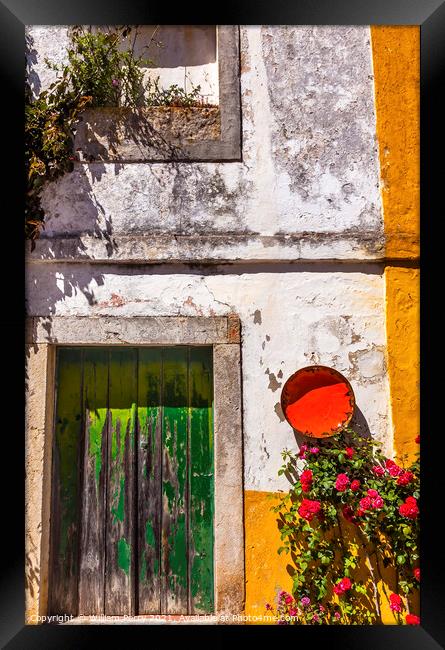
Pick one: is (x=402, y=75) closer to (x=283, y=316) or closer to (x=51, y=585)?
(x=283, y=316)

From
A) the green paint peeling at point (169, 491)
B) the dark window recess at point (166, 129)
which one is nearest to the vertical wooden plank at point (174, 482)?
A: the green paint peeling at point (169, 491)

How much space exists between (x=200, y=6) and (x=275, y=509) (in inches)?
101

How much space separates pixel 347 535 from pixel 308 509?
0.40m

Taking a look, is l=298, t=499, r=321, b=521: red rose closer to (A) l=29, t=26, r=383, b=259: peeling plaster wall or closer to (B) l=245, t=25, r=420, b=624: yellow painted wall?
(B) l=245, t=25, r=420, b=624: yellow painted wall

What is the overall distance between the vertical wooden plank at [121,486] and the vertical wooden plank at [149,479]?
0.15ft

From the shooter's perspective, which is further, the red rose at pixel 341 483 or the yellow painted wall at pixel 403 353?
the yellow painted wall at pixel 403 353

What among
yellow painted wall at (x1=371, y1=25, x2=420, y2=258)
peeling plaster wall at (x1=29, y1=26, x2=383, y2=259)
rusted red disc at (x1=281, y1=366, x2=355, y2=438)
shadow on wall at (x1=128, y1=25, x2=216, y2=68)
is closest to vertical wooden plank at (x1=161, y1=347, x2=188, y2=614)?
rusted red disc at (x1=281, y1=366, x2=355, y2=438)

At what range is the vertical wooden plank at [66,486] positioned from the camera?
2.98 meters

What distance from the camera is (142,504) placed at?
9.91ft

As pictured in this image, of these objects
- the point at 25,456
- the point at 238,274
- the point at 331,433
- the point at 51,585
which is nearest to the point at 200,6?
the point at 238,274

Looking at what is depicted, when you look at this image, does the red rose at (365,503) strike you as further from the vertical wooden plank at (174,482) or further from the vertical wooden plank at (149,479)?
the vertical wooden plank at (149,479)

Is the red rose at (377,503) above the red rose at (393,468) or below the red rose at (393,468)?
below

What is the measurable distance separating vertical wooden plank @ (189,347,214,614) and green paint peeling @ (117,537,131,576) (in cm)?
37

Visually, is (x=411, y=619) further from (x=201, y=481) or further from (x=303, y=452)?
(x=201, y=481)
